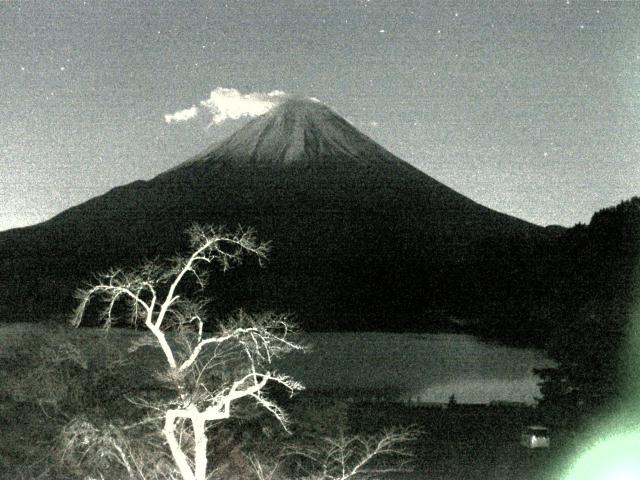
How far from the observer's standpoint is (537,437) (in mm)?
15672

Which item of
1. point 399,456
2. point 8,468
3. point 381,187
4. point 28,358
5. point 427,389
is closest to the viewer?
point 8,468

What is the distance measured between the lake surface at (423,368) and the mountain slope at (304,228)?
12.6m

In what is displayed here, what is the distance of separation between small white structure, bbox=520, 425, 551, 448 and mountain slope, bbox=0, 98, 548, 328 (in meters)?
45.4

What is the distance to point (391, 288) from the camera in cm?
8312

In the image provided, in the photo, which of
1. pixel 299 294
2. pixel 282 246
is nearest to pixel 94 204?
pixel 282 246

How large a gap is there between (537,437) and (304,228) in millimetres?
80083

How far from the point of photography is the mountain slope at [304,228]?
257 feet

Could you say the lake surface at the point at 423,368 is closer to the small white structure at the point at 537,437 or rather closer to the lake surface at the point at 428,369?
the lake surface at the point at 428,369

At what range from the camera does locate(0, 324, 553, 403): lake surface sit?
2981cm

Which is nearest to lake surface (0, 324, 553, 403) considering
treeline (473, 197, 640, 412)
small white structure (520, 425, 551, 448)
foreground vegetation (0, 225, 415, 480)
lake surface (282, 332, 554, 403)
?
lake surface (282, 332, 554, 403)

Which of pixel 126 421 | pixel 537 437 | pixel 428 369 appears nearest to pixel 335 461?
pixel 537 437

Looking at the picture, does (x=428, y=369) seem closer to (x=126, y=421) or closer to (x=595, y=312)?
(x=595, y=312)

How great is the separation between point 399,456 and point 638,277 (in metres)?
5.80

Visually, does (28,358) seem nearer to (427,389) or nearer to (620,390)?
(620,390)
